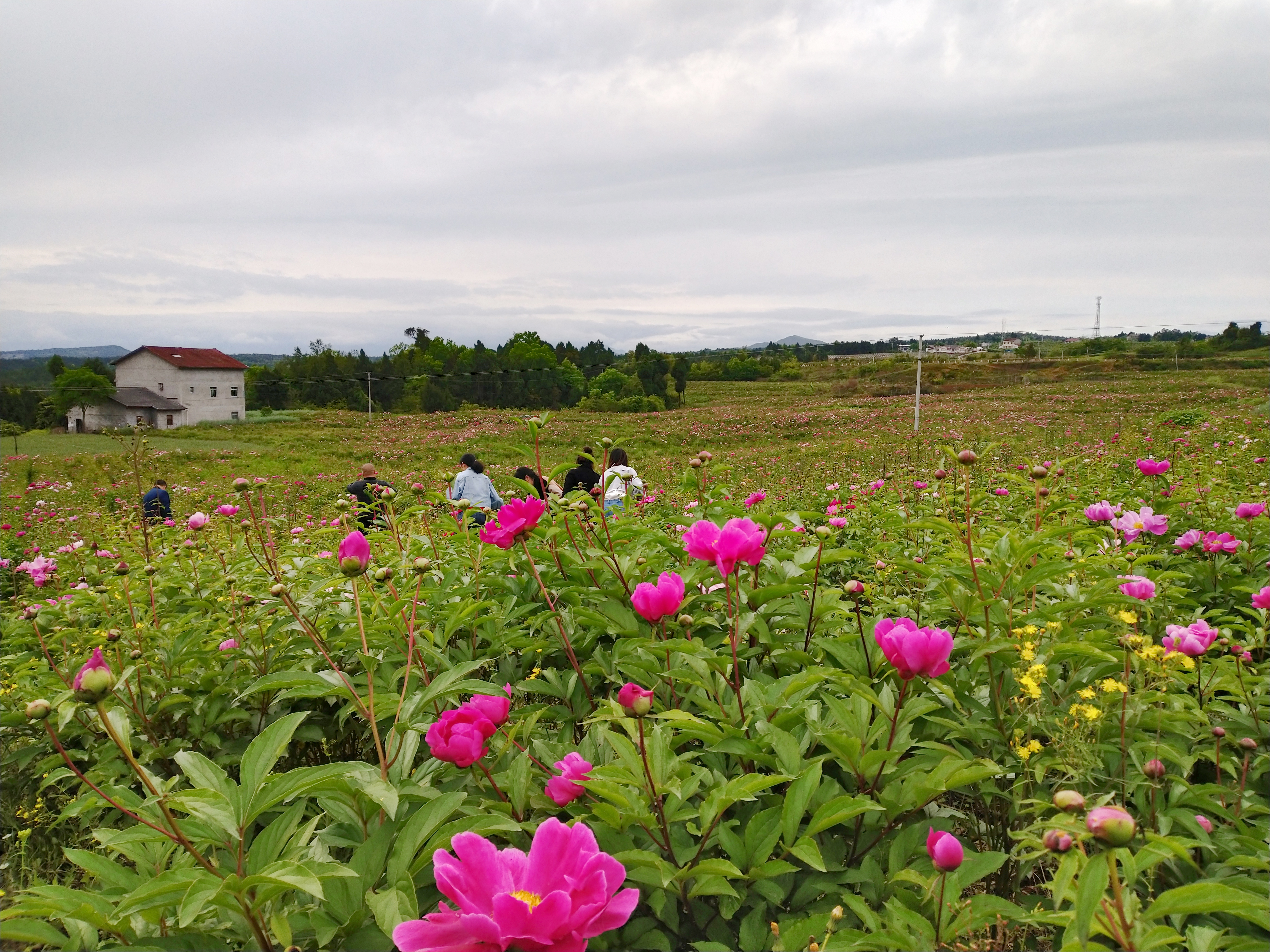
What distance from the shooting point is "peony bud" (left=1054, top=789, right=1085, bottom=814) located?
686 mm

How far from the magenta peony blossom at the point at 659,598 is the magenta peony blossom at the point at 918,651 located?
371 mm

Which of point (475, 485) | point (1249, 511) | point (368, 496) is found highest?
point (1249, 511)

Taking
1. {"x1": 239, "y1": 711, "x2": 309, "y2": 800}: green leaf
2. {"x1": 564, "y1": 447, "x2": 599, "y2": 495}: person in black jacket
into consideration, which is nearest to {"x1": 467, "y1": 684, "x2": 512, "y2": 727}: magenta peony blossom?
{"x1": 239, "y1": 711, "x2": 309, "y2": 800}: green leaf

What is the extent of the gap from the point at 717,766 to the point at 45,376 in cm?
6819

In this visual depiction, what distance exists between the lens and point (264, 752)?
0.95 m

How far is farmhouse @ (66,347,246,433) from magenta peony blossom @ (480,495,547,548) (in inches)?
1709

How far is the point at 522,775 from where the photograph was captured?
1105mm

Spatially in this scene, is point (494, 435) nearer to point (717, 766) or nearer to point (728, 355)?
point (717, 766)

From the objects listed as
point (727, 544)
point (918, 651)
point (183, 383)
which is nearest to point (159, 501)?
point (727, 544)

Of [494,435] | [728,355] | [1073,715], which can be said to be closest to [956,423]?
[494,435]

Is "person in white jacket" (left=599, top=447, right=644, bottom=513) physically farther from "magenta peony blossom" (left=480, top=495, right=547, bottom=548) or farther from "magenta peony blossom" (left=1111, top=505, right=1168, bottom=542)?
"magenta peony blossom" (left=1111, top=505, right=1168, bottom=542)

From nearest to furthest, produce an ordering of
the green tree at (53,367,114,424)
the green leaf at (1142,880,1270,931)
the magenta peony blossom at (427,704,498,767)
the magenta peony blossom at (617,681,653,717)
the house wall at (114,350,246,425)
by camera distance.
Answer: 1. the green leaf at (1142,880,1270,931)
2. the magenta peony blossom at (617,681,653,717)
3. the magenta peony blossom at (427,704,498,767)
4. the green tree at (53,367,114,424)
5. the house wall at (114,350,246,425)

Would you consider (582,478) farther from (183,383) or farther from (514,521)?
(183,383)

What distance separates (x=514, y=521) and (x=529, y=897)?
82 centimetres
